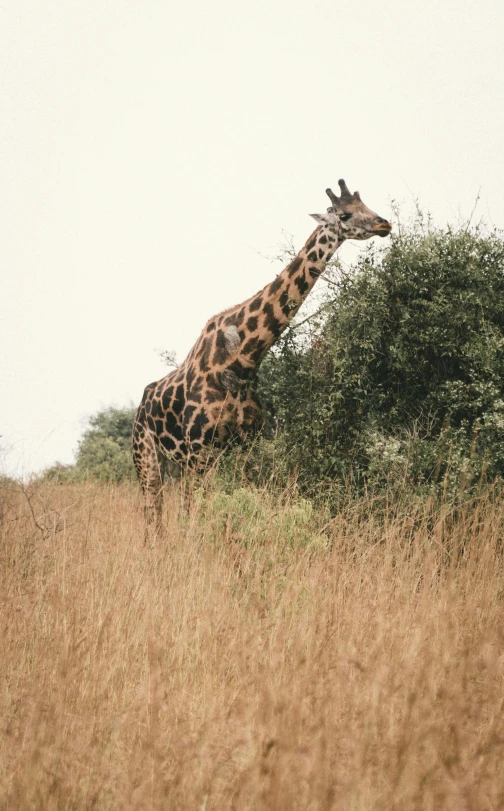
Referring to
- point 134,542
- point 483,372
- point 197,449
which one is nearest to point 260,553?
point 134,542

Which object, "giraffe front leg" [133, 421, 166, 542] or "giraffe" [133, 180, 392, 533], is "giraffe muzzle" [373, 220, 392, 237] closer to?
"giraffe" [133, 180, 392, 533]

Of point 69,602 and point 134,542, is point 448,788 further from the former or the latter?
point 134,542

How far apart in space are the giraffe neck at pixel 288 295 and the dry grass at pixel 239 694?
3.07 metres

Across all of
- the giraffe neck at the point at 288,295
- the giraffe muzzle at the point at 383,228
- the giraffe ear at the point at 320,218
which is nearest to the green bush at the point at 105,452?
the giraffe neck at the point at 288,295

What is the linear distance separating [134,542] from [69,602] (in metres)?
1.70

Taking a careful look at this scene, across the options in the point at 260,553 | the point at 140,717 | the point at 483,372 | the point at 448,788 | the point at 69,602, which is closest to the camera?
the point at 448,788

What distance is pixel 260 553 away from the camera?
591 cm

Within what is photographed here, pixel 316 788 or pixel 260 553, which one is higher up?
pixel 260 553

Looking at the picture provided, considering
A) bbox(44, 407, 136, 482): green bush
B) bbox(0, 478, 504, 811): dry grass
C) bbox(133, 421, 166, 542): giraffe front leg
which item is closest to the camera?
bbox(0, 478, 504, 811): dry grass

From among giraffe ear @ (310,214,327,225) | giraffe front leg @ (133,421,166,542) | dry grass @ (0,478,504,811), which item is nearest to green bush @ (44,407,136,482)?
giraffe front leg @ (133,421,166,542)

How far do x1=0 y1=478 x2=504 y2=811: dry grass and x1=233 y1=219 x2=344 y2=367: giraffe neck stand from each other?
3.07 meters

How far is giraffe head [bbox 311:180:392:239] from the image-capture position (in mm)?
7762

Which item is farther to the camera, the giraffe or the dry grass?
the giraffe

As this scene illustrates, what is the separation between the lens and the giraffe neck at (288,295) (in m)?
7.93
